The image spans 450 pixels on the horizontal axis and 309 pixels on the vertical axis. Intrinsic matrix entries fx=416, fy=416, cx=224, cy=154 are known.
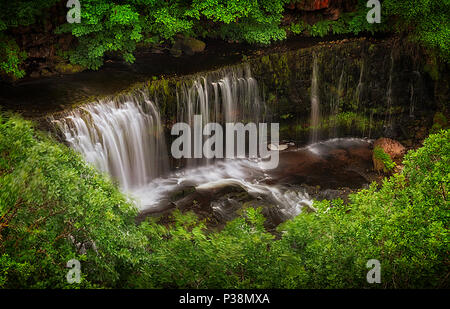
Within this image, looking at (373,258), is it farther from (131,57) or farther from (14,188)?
(131,57)

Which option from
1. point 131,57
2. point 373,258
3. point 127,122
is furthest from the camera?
point 131,57

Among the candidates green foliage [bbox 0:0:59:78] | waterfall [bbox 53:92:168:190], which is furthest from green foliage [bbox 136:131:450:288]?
green foliage [bbox 0:0:59:78]

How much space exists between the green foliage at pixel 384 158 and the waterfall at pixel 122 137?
349 inches

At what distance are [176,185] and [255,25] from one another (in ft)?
28.0

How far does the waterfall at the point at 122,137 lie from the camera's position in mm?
13820

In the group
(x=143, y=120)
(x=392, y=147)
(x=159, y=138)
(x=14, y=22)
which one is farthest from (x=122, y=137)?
(x=392, y=147)

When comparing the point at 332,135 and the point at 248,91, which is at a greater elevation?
the point at 248,91

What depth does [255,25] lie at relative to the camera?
19.3 metres

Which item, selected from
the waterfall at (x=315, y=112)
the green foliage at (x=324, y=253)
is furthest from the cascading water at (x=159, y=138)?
the green foliage at (x=324, y=253)

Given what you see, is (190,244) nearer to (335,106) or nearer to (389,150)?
(389,150)

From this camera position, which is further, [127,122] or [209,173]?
[209,173]
